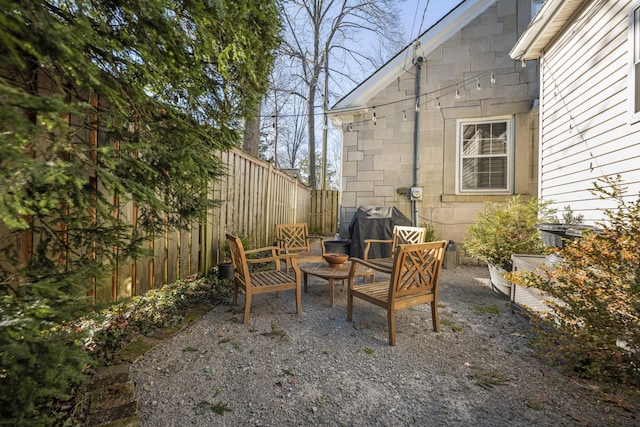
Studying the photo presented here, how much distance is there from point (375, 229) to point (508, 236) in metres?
2.36

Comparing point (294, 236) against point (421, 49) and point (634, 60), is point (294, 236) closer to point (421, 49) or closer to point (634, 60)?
point (634, 60)

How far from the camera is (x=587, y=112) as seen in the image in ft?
12.0

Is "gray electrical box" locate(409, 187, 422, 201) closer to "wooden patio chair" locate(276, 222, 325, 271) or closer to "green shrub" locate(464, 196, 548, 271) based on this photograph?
"green shrub" locate(464, 196, 548, 271)

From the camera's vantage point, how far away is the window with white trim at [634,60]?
291 cm

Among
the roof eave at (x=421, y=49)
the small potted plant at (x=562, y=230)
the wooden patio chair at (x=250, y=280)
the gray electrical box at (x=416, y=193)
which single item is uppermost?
the roof eave at (x=421, y=49)

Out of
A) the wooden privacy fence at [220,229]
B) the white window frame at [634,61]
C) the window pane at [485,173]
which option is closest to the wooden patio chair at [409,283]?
the wooden privacy fence at [220,229]

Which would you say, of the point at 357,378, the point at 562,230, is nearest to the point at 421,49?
the point at 562,230

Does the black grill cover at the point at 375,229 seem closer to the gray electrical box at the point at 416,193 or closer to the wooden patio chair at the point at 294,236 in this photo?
the gray electrical box at the point at 416,193

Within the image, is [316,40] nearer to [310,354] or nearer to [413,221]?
[413,221]

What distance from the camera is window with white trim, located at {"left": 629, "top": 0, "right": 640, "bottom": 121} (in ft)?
9.55

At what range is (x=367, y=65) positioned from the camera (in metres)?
12.0

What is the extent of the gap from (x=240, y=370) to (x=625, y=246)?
2428mm

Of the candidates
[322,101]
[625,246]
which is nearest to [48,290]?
[625,246]

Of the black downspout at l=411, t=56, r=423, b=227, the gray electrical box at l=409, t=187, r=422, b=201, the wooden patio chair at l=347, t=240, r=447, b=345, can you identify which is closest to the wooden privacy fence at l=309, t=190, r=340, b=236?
the black downspout at l=411, t=56, r=423, b=227
